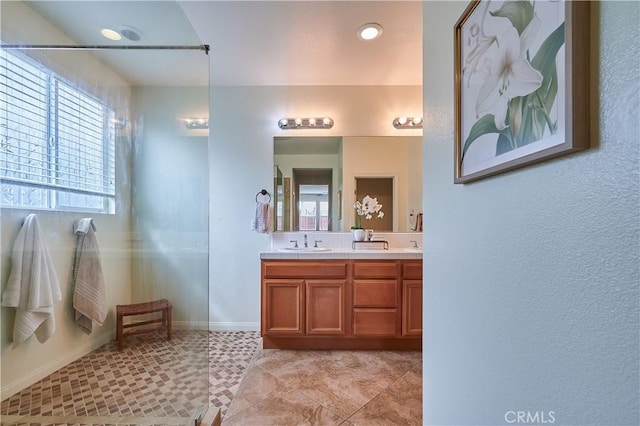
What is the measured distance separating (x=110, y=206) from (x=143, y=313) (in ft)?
3.23

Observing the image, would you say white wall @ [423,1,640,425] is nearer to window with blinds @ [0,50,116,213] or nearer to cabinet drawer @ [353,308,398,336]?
cabinet drawer @ [353,308,398,336]

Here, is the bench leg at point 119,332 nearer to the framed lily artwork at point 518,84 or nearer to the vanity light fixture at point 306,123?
the vanity light fixture at point 306,123

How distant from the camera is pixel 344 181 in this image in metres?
2.79

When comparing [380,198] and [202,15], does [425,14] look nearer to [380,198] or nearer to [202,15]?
[202,15]

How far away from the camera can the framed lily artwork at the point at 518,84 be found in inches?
17.5

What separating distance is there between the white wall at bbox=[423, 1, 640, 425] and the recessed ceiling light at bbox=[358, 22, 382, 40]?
4.10 ft

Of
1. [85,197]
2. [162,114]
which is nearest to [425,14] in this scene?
[162,114]

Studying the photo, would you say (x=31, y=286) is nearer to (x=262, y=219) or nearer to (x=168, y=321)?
(x=168, y=321)

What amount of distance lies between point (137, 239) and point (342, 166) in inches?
84.1

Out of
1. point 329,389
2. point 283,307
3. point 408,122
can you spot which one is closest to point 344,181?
point 408,122

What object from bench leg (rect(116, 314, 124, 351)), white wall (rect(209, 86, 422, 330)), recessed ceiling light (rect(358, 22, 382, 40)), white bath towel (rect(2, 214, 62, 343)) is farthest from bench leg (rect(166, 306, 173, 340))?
recessed ceiling light (rect(358, 22, 382, 40))

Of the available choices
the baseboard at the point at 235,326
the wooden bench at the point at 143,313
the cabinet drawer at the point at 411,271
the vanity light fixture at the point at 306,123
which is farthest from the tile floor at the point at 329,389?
the vanity light fixture at the point at 306,123

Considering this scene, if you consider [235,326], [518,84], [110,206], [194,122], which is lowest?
[235,326]

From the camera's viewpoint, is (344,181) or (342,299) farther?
(344,181)
